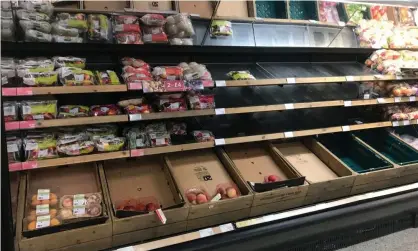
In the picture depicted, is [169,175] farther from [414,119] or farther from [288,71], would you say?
[414,119]

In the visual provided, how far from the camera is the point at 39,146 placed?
79.6 inches

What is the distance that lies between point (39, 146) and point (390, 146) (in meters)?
3.09

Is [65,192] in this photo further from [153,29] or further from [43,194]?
[153,29]

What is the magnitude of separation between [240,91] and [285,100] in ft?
1.25

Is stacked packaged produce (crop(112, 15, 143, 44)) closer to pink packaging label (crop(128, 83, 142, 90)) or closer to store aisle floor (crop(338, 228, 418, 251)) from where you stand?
pink packaging label (crop(128, 83, 142, 90))

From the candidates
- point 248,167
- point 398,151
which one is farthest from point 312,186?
point 398,151

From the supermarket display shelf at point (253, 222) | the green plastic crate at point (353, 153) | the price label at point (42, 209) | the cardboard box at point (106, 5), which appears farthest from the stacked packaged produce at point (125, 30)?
the green plastic crate at point (353, 153)

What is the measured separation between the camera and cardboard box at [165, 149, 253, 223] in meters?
2.22

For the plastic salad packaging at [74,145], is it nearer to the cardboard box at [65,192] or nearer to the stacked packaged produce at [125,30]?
the cardboard box at [65,192]

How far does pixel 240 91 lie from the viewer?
9.50 feet

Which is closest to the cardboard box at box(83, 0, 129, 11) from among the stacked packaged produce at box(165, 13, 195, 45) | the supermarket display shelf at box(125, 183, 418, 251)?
the stacked packaged produce at box(165, 13, 195, 45)

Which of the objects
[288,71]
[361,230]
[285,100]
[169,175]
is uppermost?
[288,71]

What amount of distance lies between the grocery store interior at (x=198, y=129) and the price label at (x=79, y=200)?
1cm

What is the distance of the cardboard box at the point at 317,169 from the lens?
2592mm
